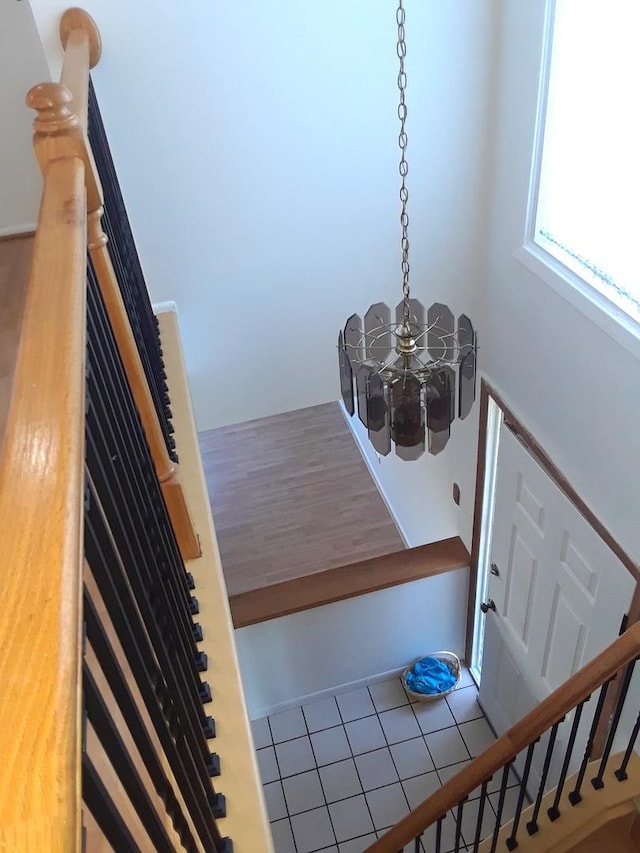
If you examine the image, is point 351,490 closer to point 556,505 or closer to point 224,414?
point 224,414

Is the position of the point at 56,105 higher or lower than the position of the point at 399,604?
higher

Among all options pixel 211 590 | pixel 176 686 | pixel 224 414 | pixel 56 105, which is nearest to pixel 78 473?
pixel 176 686

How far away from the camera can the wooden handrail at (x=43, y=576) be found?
1.54ft

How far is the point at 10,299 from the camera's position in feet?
10.9

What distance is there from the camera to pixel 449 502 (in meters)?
4.31

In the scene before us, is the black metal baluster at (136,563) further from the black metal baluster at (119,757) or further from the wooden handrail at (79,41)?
the wooden handrail at (79,41)

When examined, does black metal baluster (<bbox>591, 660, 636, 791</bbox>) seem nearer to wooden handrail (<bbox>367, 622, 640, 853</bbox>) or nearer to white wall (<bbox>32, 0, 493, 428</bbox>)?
wooden handrail (<bbox>367, 622, 640, 853</bbox>)

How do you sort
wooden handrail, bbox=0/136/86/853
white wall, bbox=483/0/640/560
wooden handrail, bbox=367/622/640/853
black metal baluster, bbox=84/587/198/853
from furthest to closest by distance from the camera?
white wall, bbox=483/0/640/560 → wooden handrail, bbox=367/622/640/853 → black metal baluster, bbox=84/587/198/853 → wooden handrail, bbox=0/136/86/853

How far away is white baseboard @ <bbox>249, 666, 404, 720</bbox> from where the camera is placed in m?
4.48

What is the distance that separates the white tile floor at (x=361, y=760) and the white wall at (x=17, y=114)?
324cm

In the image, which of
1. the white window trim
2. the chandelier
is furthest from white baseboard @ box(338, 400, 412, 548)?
the chandelier

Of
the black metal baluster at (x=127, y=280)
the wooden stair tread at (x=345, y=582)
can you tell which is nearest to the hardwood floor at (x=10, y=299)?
the black metal baluster at (x=127, y=280)

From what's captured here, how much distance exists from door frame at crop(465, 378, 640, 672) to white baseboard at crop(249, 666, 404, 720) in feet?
1.77

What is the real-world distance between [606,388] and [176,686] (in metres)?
1.85
